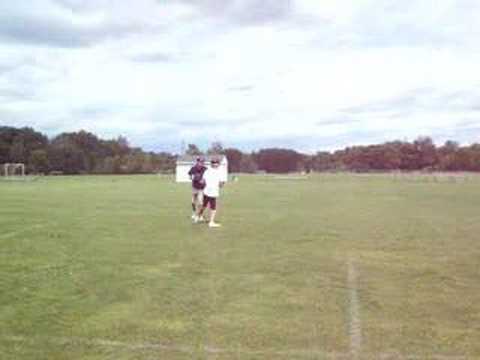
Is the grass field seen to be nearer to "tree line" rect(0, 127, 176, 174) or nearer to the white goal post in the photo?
the white goal post

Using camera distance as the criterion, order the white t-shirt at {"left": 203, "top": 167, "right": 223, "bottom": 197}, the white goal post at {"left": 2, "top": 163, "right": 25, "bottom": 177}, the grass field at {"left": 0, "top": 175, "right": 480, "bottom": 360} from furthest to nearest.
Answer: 1. the white goal post at {"left": 2, "top": 163, "right": 25, "bottom": 177}
2. the white t-shirt at {"left": 203, "top": 167, "right": 223, "bottom": 197}
3. the grass field at {"left": 0, "top": 175, "right": 480, "bottom": 360}

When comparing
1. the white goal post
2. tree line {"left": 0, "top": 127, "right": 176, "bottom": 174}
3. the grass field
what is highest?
tree line {"left": 0, "top": 127, "right": 176, "bottom": 174}

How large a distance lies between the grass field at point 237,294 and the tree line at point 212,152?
87.2 meters

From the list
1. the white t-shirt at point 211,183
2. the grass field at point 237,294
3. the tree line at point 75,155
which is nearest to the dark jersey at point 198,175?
the white t-shirt at point 211,183

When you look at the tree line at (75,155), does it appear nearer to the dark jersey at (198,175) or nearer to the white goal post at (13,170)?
the white goal post at (13,170)

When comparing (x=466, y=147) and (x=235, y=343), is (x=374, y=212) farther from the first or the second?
(x=466, y=147)

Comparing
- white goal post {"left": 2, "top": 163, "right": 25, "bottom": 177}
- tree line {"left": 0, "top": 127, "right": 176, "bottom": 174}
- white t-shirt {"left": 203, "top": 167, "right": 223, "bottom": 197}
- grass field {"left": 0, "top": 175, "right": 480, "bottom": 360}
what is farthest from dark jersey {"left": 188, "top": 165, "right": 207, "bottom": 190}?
tree line {"left": 0, "top": 127, "right": 176, "bottom": 174}

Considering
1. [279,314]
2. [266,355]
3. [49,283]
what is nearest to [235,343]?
[266,355]

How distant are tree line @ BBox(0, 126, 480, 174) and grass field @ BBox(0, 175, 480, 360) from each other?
87.2 metres

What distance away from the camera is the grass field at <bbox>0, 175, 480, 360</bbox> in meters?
6.11

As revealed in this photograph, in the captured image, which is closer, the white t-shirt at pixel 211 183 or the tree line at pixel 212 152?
the white t-shirt at pixel 211 183

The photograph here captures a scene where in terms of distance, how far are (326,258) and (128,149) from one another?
414 feet

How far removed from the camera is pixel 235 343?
6148mm

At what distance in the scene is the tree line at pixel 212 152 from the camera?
114812 mm
